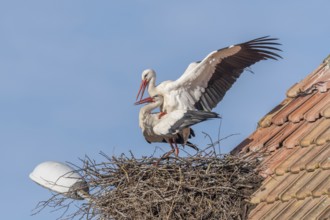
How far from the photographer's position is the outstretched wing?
8906 millimetres

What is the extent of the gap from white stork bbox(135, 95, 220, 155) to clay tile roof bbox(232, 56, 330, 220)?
28.7 inches

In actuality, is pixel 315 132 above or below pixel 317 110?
below

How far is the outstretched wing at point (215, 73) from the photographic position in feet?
29.2

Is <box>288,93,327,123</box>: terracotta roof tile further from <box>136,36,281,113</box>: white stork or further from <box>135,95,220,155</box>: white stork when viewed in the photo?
<box>136,36,281,113</box>: white stork

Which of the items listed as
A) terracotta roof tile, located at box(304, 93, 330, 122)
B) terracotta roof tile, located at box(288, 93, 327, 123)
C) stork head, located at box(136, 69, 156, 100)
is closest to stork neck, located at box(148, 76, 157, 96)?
stork head, located at box(136, 69, 156, 100)

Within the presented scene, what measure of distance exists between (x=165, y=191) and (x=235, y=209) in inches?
22.1

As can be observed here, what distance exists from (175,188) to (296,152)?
89 cm

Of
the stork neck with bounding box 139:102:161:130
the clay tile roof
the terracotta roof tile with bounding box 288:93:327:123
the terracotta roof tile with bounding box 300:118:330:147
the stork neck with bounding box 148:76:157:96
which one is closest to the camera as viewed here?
the clay tile roof

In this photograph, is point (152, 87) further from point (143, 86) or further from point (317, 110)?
point (317, 110)

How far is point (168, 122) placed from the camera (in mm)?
8219

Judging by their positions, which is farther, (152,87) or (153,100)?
(152,87)

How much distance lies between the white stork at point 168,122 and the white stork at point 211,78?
157 millimetres

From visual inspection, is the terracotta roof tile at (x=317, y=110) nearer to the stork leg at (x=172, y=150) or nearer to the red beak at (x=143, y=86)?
the stork leg at (x=172, y=150)

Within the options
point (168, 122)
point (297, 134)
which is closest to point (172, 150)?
point (168, 122)
